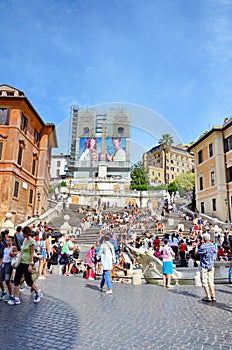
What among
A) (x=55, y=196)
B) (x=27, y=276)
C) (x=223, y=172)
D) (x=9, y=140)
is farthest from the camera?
(x=55, y=196)

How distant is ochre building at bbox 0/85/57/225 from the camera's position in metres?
24.2

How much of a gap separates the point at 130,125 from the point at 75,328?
290ft

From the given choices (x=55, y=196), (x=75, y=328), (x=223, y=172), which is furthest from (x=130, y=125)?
(x=75, y=328)

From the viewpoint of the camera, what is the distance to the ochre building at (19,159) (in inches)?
954

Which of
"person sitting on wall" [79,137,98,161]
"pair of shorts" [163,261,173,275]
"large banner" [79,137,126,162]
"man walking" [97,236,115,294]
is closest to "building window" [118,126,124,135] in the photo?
"large banner" [79,137,126,162]

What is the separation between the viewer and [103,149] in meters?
86.6

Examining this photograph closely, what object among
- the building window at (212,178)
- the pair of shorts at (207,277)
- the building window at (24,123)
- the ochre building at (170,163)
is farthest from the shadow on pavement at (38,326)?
the ochre building at (170,163)

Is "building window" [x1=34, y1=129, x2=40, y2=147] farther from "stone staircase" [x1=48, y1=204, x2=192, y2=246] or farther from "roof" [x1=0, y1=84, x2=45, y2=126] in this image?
"stone staircase" [x1=48, y1=204, x2=192, y2=246]

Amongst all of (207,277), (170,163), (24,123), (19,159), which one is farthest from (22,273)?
(170,163)

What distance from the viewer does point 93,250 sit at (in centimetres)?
1173

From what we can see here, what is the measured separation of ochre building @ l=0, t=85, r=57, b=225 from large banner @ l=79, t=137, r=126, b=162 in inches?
2084

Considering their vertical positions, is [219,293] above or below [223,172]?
below

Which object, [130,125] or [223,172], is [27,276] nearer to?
[223,172]

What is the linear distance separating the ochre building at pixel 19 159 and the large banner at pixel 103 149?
5293 cm
